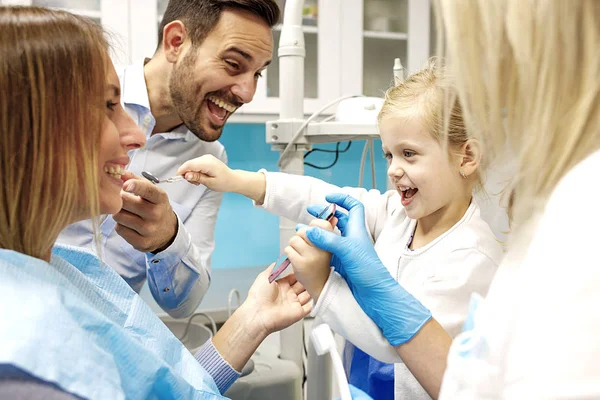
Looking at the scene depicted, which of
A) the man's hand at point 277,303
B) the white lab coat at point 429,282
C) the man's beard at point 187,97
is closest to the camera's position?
the white lab coat at point 429,282

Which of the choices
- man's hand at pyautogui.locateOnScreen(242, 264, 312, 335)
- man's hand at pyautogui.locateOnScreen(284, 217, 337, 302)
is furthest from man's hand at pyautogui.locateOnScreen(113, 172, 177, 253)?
man's hand at pyautogui.locateOnScreen(284, 217, 337, 302)

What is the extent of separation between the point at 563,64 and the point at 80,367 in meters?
0.55

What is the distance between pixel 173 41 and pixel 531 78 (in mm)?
1408

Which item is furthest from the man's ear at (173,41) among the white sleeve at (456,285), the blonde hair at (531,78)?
the blonde hair at (531,78)

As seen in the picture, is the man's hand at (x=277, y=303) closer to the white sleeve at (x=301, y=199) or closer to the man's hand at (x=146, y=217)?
the white sleeve at (x=301, y=199)

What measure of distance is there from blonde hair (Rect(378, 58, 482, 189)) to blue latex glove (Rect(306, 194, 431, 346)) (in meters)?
0.25

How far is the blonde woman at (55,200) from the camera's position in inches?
21.7

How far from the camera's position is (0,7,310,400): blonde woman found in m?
0.55

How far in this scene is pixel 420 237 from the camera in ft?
3.55

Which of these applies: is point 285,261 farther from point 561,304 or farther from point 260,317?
point 561,304

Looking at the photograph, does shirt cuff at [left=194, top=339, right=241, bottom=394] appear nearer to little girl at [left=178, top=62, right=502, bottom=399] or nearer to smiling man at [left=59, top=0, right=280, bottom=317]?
little girl at [left=178, top=62, right=502, bottom=399]

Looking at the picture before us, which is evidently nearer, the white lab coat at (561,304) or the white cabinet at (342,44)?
the white lab coat at (561,304)

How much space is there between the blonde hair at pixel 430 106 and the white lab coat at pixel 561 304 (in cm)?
62

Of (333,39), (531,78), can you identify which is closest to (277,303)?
(531,78)
